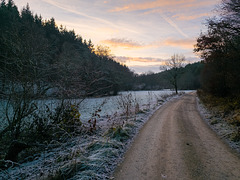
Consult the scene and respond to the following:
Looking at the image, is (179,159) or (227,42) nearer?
(179,159)

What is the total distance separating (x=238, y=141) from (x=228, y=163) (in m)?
2.17

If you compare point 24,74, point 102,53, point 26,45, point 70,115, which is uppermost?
point 102,53

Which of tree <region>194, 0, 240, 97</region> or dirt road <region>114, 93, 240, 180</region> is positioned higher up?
tree <region>194, 0, 240, 97</region>

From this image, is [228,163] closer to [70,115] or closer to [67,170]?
[67,170]

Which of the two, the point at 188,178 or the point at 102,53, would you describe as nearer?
the point at 188,178

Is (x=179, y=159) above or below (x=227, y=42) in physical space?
below

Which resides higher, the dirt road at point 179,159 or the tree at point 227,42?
the tree at point 227,42

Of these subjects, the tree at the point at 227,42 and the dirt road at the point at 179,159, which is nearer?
the dirt road at the point at 179,159

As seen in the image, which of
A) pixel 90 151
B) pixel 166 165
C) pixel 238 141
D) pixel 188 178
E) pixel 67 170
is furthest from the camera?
pixel 238 141

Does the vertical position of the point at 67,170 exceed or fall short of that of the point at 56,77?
it falls short

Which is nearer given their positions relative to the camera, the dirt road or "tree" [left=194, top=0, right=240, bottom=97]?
the dirt road

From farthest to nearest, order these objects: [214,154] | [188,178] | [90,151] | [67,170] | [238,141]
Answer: [238,141] < [90,151] < [214,154] < [67,170] < [188,178]

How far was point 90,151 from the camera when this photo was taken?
5012 mm

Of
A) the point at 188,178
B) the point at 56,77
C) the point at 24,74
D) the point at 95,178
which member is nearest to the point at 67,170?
the point at 95,178
